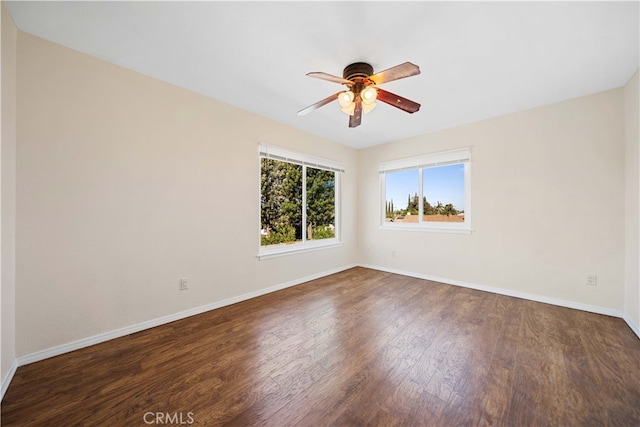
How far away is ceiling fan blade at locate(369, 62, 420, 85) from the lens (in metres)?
1.73

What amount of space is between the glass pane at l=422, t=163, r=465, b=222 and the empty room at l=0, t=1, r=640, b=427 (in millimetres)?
169

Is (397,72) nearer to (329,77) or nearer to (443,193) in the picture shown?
(329,77)

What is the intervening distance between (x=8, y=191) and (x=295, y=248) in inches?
115

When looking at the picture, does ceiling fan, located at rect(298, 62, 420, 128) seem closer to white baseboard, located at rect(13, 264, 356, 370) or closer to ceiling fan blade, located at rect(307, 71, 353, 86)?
ceiling fan blade, located at rect(307, 71, 353, 86)

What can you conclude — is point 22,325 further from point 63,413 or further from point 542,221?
point 542,221

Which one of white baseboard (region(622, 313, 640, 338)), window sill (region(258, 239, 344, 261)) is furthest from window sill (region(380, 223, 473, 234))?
white baseboard (region(622, 313, 640, 338))

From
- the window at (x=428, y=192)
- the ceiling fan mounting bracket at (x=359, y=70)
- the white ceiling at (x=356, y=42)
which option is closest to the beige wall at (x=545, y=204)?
the window at (x=428, y=192)

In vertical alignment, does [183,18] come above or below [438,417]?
above

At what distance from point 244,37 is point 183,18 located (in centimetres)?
41

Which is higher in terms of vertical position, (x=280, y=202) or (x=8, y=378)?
(x=280, y=202)

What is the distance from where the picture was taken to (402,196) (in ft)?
14.8

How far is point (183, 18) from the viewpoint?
169cm

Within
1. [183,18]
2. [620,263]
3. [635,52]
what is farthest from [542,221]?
[183,18]

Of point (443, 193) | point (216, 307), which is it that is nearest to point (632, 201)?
point (443, 193)
